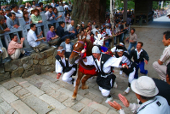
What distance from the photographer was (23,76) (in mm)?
5215

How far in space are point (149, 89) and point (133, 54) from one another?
364 centimetres

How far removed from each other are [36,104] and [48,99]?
339 millimetres

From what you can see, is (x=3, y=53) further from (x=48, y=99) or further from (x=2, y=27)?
(x=48, y=99)

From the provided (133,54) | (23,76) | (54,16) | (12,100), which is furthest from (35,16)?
(133,54)

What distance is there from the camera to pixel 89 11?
10.8m

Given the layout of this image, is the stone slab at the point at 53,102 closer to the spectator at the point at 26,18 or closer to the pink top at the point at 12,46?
the pink top at the point at 12,46

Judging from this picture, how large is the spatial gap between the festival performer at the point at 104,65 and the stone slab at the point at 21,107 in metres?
1.87

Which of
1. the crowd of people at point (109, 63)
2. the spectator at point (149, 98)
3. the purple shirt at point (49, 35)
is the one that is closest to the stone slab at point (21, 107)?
the crowd of people at point (109, 63)

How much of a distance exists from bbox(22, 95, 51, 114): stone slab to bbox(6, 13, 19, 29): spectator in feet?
10.0

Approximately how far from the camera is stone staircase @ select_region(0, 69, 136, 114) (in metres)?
3.17

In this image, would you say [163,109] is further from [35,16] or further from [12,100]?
[35,16]

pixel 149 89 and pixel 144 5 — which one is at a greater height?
pixel 144 5

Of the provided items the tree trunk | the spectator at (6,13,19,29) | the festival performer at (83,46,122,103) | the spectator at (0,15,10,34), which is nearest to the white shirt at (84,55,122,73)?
the festival performer at (83,46,122,103)

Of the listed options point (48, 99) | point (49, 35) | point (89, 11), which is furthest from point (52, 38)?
point (89, 11)
